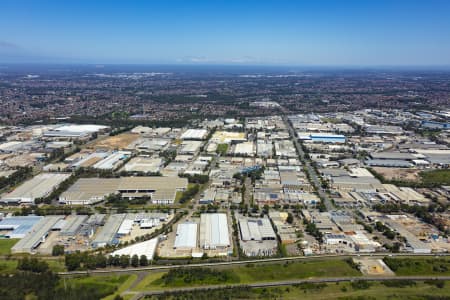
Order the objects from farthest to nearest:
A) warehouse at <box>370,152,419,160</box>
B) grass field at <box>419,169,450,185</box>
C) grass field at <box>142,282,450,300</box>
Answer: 1. warehouse at <box>370,152,419,160</box>
2. grass field at <box>419,169,450,185</box>
3. grass field at <box>142,282,450,300</box>

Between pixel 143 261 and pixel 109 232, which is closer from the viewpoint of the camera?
pixel 143 261

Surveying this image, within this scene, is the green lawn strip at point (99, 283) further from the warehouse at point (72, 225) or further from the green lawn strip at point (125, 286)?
the warehouse at point (72, 225)

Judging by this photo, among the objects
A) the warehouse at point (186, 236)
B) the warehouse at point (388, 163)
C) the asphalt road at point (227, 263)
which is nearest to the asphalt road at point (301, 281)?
the asphalt road at point (227, 263)

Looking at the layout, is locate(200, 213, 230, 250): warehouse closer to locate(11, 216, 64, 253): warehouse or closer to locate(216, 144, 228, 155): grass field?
locate(11, 216, 64, 253): warehouse

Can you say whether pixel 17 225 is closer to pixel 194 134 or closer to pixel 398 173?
pixel 194 134

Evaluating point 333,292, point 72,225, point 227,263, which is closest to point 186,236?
point 227,263

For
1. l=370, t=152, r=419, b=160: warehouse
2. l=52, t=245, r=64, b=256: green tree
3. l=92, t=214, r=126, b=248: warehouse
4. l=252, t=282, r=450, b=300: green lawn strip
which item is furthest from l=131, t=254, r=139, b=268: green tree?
l=370, t=152, r=419, b=160: warehouse

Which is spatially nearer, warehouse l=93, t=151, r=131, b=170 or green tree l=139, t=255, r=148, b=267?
green tree l=139, t=255, r=148, b=267
